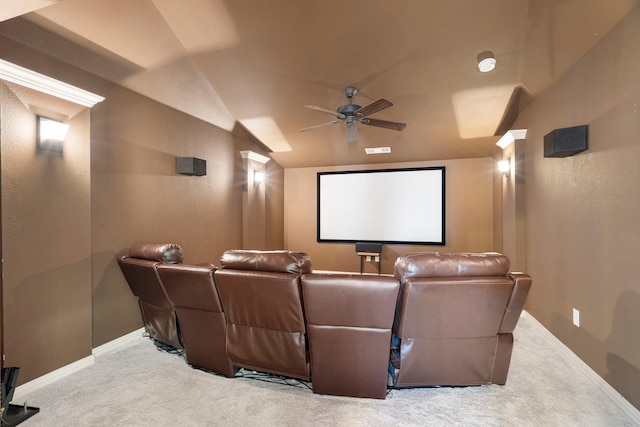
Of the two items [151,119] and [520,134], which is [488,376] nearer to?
[520,134]

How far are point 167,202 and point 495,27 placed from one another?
14.0 feet

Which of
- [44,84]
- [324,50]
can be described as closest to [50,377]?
[44,84]

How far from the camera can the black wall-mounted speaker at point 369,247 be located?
19.6ft

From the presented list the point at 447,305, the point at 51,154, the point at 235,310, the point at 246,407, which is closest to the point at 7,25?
the point at 51,154

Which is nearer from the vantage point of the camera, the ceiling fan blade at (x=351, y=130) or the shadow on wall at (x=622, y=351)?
the shadow on wall at (x=622, y=351)

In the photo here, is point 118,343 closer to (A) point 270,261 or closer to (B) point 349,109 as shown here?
(A) point 270,261

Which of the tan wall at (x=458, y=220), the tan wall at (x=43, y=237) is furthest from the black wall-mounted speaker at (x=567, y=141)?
the tan wall at (x=43, y=237)

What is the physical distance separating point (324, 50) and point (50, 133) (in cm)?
284

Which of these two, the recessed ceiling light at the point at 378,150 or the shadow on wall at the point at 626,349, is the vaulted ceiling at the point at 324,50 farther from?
the shadow on wall at the point at 626,349

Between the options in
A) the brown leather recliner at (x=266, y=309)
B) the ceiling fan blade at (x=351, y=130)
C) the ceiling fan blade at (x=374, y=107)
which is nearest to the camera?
the brown leather recliner at (x=266, y=309)

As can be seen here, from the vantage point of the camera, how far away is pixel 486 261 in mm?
1952

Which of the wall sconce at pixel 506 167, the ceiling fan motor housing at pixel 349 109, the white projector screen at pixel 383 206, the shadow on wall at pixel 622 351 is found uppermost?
the ceiling fan motor housing at pixel 349 109

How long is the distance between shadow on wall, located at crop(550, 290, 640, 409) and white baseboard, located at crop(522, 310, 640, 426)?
3cm

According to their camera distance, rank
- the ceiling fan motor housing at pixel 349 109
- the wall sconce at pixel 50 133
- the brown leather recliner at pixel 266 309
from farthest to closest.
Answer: the ceiling fan motor housing at pixel 349 109
the wall sconce at pixel 50 133
the brown leather recliner at pixel 266 309
